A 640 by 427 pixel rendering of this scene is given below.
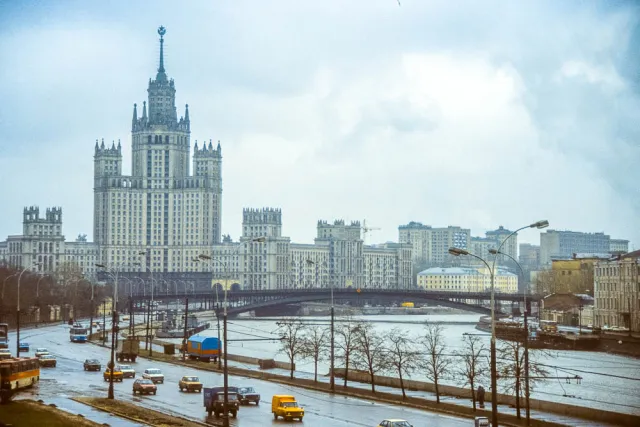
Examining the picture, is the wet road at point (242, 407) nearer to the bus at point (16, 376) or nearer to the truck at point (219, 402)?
the truck at point (219, 402)

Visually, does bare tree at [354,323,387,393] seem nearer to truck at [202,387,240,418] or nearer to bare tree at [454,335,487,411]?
bare tree at [454,335,487,411]

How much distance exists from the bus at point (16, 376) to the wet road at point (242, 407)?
0.81 m

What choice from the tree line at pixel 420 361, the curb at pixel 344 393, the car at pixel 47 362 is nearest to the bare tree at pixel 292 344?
the tree line at pixel 420 361

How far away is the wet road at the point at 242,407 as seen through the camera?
43.1m

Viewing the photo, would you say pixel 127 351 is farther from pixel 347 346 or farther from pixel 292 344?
pixel 347 346

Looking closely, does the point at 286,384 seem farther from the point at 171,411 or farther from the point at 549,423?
the point at 549,423

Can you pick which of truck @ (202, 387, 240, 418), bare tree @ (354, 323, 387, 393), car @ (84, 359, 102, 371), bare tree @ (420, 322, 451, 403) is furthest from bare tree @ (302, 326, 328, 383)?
truck @ (202, 387, 240, 418)

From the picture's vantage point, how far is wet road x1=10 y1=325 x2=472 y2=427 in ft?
141

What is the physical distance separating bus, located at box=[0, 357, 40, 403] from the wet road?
81 cm

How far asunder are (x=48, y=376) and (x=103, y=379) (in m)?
3.59

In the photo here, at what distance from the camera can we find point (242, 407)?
47.9 meters

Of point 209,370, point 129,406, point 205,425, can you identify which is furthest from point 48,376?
point 205,425

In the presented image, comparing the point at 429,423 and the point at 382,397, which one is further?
the point at 382,397

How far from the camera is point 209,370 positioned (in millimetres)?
70188
